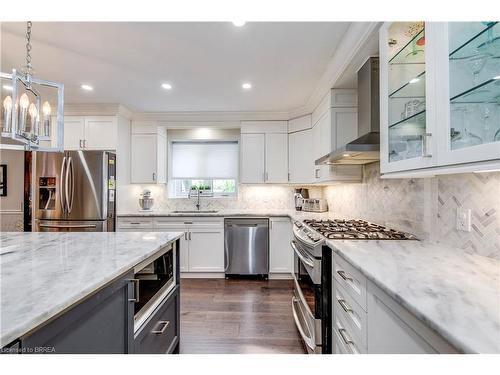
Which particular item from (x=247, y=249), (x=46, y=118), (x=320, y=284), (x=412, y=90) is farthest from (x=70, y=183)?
(x=412, y=90)

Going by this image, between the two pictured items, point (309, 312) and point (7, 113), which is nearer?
point (7, 113)

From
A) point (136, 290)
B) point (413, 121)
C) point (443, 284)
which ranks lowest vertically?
point (136, 290)

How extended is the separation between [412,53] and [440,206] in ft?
3.01

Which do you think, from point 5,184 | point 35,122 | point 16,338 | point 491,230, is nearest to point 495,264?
point 491,230

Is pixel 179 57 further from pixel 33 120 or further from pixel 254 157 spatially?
pixel 254 157

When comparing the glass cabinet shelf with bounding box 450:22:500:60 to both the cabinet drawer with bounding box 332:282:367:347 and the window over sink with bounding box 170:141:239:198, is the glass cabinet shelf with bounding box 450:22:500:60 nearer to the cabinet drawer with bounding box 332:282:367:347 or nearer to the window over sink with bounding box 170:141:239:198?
the cabinet drawer with bounding box 332:282:367:347

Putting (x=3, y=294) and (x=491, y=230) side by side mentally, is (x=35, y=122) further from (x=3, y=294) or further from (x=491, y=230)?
(x=491, y=230)

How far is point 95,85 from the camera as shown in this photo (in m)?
3.08

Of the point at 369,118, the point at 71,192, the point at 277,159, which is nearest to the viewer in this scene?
the point at 369,118

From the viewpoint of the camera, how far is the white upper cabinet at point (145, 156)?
413cm

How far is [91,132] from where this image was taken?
3781 millimetres

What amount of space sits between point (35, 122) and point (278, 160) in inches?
119

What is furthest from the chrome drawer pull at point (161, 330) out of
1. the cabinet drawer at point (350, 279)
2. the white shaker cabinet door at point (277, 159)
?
the white shaker cabinet door at point (277, 159)

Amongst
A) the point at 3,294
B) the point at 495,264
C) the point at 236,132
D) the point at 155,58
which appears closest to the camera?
the point at 3,294
